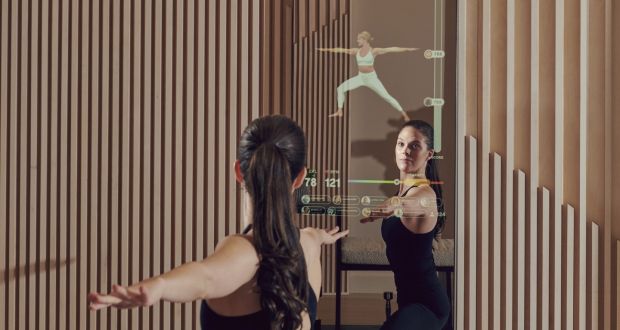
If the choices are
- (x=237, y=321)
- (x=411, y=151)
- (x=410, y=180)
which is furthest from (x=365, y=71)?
(x=237, y=321)

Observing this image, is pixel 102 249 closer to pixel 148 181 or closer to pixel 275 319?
pixel 148 181

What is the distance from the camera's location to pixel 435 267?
2869 millimetres

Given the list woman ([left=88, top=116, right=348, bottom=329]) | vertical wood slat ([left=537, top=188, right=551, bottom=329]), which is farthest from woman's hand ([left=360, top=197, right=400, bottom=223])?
woman ([left=88, top=116, right=348, bottom=329])

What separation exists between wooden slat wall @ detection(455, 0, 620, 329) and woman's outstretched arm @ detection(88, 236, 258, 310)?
1407 mm

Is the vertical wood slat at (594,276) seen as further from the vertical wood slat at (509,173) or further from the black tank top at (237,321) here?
the black tank top at (237,321)

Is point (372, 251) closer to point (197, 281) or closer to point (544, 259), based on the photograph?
point (544, 259)

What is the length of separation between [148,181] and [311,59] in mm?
840

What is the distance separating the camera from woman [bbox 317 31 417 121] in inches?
113

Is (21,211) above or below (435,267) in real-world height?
above

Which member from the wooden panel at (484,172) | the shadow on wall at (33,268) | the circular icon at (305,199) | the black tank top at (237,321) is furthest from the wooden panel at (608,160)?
the shadow on wall at (33,268)

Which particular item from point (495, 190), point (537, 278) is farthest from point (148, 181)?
point (537, 278)

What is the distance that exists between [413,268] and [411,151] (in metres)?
0.48

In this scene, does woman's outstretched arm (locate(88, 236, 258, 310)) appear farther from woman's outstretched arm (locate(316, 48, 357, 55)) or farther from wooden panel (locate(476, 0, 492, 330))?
wooden panel (locate(476, 0, 492, 330))

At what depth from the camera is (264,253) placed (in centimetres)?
175
